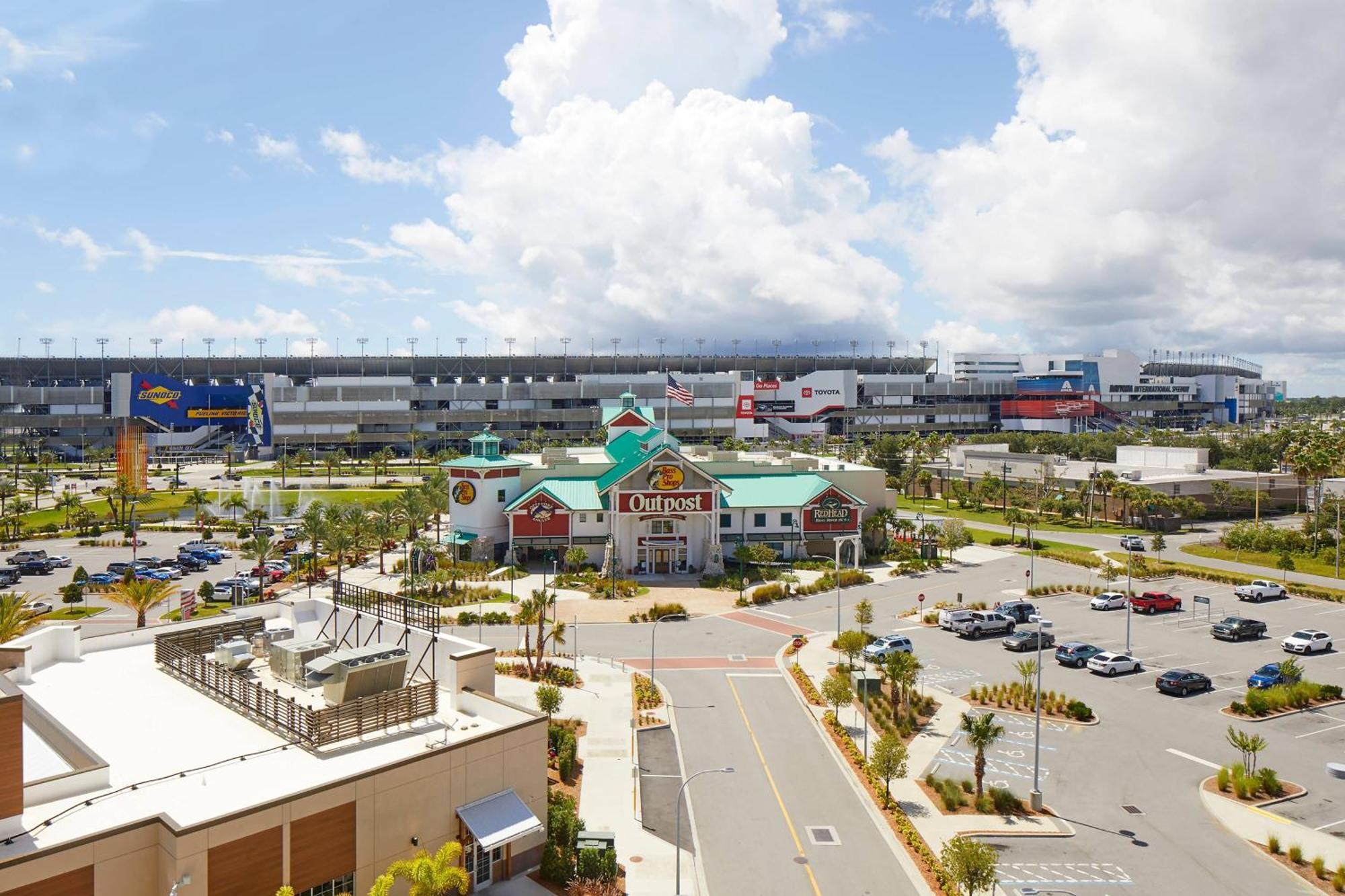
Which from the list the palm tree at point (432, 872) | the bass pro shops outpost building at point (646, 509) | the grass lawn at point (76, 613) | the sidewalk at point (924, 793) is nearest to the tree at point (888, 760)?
the sidewalk at point (924, 793)

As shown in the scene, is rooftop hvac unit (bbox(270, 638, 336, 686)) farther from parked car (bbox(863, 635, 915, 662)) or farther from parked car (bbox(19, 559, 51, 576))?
parked car (bbox(19, 559, 51, 576))

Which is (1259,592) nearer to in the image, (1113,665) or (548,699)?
(1113,665)

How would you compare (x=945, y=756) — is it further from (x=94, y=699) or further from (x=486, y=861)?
(x=94, y=699)

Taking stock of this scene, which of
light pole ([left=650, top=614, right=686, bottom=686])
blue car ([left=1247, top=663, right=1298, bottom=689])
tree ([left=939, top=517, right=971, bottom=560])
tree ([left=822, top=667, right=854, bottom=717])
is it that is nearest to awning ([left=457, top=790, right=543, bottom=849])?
tree ([left=822, top=667, right=854, bottom=717])

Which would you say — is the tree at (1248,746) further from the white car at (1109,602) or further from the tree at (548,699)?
the tree at (548,699)

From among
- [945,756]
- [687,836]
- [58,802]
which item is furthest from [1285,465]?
[58,802]
